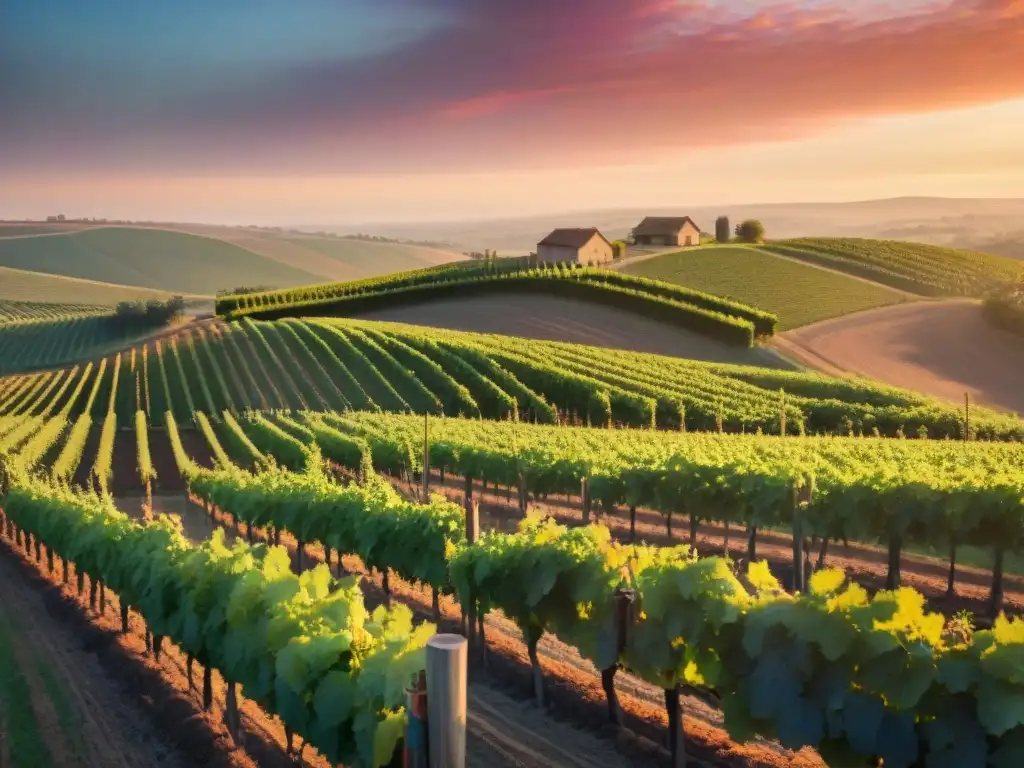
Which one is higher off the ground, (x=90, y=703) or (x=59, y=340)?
(x=90, y=703)

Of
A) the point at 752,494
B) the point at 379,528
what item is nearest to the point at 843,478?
the point at 752,494

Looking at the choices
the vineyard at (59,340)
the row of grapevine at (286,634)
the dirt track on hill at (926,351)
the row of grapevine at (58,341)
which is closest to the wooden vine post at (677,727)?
the row of grapevine at (286,634)

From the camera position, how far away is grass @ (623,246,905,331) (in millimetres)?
76000

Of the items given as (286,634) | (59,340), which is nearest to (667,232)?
(59,340)

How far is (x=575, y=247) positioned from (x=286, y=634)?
8100 centimetres

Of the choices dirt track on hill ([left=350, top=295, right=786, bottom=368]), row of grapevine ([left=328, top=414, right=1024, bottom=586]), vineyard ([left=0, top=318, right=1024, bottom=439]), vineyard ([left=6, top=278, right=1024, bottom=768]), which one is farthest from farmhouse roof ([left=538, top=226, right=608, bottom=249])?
row of grapevine ([left=328, top=414, right=1024, bottom=586])

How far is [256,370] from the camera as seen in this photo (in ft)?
157

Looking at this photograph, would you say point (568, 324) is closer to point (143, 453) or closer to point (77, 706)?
point (143, 453)

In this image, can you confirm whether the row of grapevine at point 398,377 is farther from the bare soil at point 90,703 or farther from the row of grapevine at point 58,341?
the bare soil at point 90,703

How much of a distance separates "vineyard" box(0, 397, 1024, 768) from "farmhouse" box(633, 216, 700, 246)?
84723 millimetres

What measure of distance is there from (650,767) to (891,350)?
60.2 m

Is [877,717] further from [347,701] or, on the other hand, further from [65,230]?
[65,230]

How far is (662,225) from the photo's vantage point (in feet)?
355

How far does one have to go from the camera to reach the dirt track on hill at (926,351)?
2248 inches
